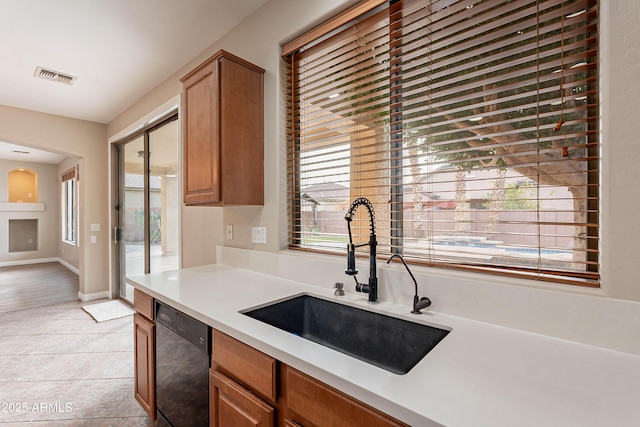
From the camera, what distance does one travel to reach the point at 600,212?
948 mm

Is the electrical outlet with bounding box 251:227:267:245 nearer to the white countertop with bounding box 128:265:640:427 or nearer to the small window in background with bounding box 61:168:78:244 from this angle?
the white countertop with bounding box 128:265:640:427

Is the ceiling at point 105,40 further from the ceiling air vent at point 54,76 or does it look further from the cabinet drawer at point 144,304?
the cabinet drawer at point 144,304

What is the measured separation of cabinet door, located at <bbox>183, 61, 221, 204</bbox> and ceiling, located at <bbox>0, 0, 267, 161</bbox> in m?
0.51

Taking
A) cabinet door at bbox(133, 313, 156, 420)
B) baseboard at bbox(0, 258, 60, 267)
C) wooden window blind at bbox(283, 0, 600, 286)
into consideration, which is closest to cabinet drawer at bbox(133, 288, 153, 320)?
cabinet door at bbox(133, 313, 156, 420)

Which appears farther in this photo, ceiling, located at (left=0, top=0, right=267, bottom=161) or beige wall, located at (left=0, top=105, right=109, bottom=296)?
beige wall, located at (left=0, top=105, right=109, bottom=296)

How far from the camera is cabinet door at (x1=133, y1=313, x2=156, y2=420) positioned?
66.1 inches

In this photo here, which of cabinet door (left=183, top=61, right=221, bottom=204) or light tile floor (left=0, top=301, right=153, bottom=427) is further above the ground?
cabinet door (left=183, top=61, right=221, bottom=204)

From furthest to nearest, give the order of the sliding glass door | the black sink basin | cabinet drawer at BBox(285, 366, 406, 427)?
the sliding glass door, the black sink basin, cabinet drawer at BBox(285, 366, 406, 427)

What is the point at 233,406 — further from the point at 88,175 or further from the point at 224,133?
the point at 88,175

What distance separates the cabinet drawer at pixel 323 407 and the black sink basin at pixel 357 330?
0.31m

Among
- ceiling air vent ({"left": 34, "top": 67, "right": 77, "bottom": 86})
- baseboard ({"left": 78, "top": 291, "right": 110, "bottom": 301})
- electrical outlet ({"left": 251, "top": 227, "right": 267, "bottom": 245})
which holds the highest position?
ceiling air vent ({"left": 34, "top": 67, "right": 77, "bottom": 86})

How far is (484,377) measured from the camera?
2.52 feet

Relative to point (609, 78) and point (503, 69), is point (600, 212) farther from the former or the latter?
point (503, 69)

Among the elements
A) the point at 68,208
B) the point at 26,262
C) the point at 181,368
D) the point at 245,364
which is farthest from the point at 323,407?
the point at 26,262
